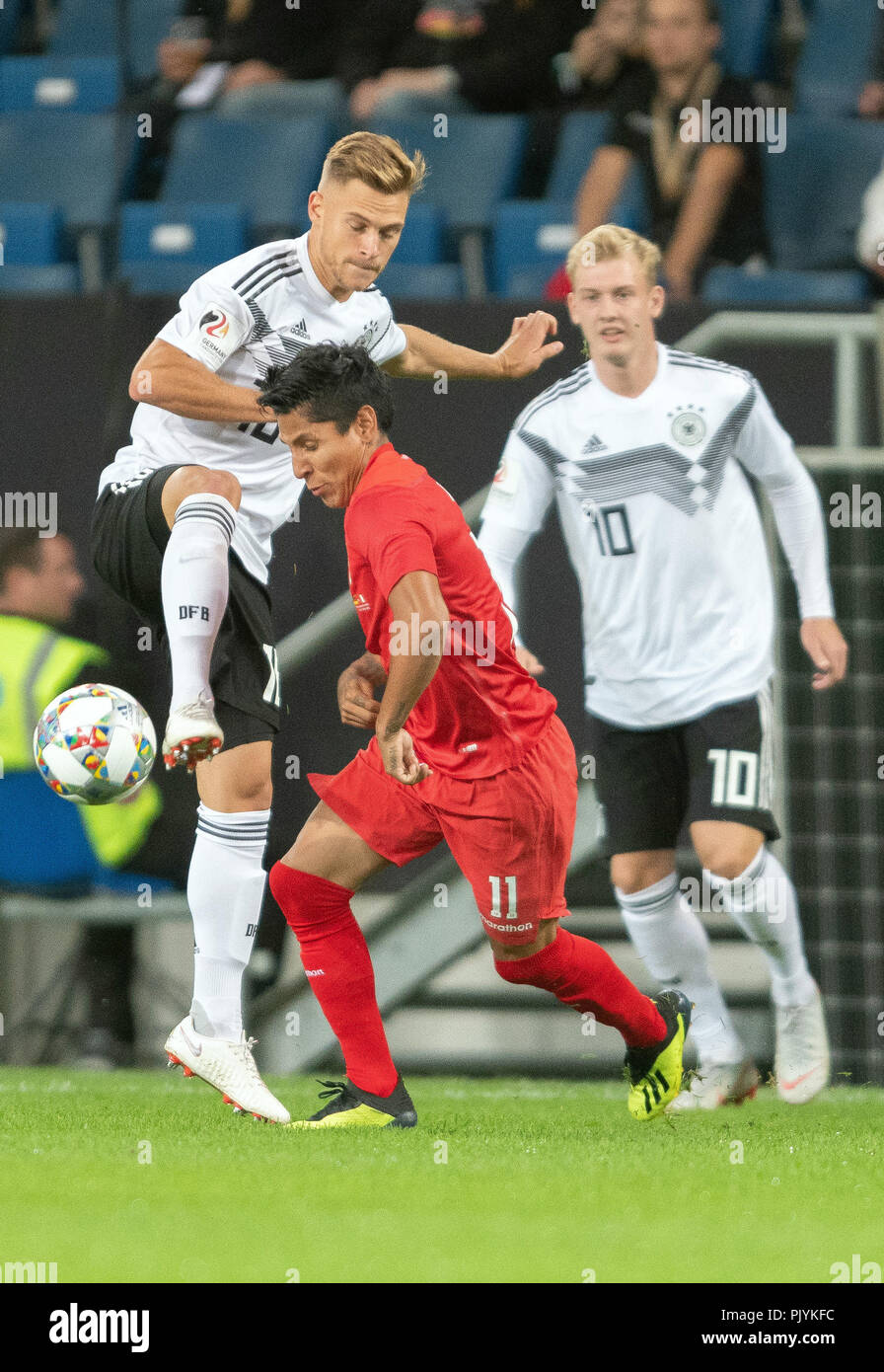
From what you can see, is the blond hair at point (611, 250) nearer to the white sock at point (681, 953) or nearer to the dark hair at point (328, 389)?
the dark hair at point (328, 389)

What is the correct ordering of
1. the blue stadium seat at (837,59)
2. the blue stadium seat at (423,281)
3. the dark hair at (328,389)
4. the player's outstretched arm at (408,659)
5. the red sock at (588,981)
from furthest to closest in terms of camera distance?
the blue stadium seat at (837,59) < the blue stadium seat at (423,281) < the red sock at (588,981) < the dark hair at (328,389) < the player's outstretched arm at (408,659)

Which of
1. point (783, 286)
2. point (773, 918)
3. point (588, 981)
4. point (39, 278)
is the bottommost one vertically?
point (588, 981)

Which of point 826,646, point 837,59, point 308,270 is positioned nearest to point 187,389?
point 308,270

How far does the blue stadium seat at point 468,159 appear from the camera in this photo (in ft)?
25.4

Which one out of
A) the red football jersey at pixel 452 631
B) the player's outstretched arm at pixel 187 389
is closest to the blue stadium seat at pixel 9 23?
the player's outstretched arm at pixel 187 389

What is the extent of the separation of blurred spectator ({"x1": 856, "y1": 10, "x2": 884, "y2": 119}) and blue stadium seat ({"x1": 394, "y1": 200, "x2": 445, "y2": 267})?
1782mm

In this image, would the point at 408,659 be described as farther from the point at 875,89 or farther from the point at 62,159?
the point at 62,159

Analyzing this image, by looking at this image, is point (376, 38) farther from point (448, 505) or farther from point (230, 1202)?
point (230, 1202)

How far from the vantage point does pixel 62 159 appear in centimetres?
809

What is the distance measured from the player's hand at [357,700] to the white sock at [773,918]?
4.83 feet

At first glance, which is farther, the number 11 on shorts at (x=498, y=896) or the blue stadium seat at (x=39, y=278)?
the blue stadium seat at (x=39, y=278)

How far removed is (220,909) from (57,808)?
2.15 meters

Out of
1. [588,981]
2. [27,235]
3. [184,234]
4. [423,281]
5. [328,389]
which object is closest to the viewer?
[328,389]

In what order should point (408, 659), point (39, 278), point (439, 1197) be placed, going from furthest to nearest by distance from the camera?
point (39, 278) < point (408, 659) < point (439, 1197)
